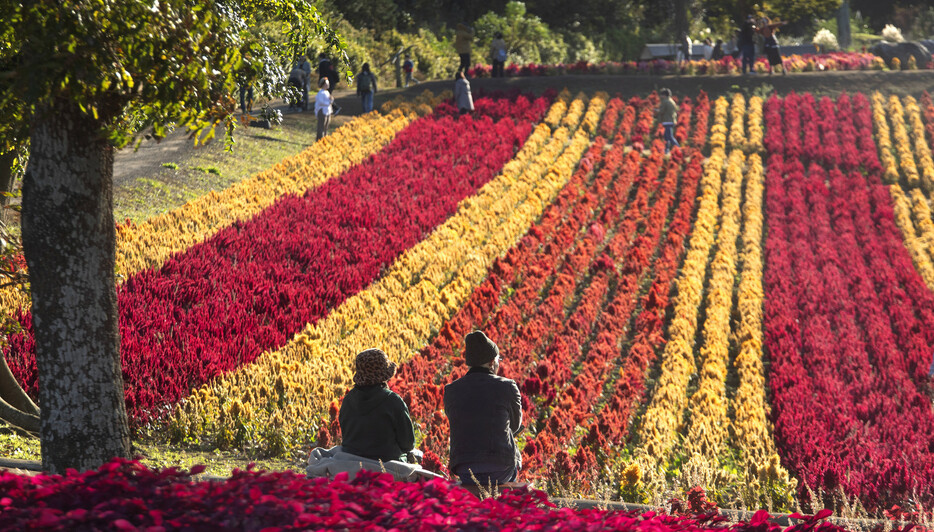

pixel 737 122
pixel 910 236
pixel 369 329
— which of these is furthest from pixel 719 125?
pixel 369 329

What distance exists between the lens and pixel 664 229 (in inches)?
722

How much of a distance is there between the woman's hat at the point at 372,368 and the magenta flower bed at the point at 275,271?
11.6ft

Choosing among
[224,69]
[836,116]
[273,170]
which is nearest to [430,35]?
[836,116]

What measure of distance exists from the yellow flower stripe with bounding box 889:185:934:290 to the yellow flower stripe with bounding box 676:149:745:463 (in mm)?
2963

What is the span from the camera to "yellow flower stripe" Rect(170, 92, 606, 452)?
8531 millimetres

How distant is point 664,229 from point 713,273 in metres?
3.03

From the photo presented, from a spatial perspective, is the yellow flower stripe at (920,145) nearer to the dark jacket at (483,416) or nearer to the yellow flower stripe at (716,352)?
the yellow flower stripe at (716,352)

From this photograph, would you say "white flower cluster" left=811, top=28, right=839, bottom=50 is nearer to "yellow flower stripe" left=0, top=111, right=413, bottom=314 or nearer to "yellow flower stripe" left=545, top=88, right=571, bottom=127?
"yellow flower stripe" left=545, top=88, right=571, bottom=127

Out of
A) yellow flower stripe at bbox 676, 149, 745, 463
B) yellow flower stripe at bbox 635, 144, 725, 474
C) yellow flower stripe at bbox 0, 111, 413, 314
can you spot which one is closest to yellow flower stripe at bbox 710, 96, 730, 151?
yellow flower stripe at bbox 676, 149, 745, 463

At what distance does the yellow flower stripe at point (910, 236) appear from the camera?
16016 millimetres

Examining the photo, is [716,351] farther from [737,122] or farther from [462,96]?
[737,122]

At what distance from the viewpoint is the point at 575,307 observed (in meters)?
13.8

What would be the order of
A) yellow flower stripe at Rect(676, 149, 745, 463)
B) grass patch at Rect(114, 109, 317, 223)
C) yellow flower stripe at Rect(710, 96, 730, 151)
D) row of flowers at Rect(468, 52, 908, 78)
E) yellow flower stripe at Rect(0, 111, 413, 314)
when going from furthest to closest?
row of flowers at Rect(468, 52, 908, 78), yellow flower stripe at Rect(710, 96, 730, 151), grass patch at Rect(114, 109, 317, 223), yellow flower stripe at Rect(0, 111, 413, 314), yellow flower stripe at Rect(676, 149, 745, 463)

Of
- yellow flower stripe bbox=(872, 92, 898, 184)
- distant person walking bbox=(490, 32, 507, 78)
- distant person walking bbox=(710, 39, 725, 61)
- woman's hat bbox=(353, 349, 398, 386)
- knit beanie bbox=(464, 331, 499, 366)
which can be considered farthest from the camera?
distant person walking bbox=(710, 39, 725, 61)
